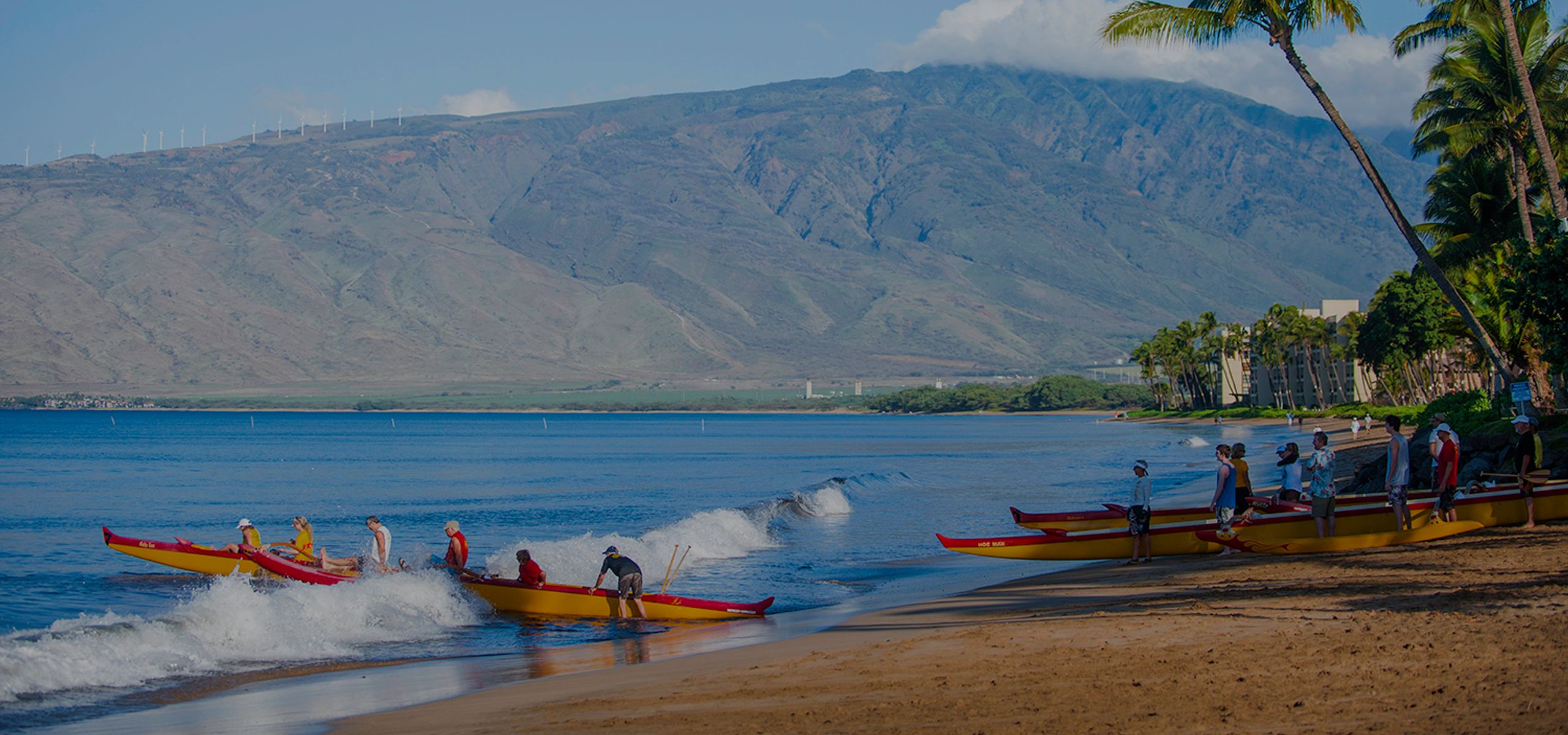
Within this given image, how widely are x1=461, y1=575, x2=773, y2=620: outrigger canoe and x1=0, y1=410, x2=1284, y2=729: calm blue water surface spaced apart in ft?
0.91

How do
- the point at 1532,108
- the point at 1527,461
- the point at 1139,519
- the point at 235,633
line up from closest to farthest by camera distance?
the point at 235,633 → the point at 1527,461 → the point at 1139,519 → the point at 1532,108

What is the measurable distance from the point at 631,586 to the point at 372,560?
190 inches

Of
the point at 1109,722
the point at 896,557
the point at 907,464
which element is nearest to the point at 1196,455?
the point at 907,464

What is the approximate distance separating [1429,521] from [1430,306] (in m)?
56.6

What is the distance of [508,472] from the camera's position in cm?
6322

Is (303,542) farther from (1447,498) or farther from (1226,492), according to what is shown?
(1447,498)

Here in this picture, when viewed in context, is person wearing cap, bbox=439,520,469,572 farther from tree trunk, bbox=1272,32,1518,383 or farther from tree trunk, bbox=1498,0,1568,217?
tree trunk, bbox=1498,0,1568,217

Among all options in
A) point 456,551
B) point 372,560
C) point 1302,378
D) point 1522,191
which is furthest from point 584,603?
point 1302,378

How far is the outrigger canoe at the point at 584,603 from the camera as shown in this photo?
17692 millimetres

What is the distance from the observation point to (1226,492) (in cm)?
1812

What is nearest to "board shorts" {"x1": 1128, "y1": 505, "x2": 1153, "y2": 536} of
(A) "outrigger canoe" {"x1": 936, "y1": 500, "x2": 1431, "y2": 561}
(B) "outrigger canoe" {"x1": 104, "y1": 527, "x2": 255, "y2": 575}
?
(A) "outrigger canoe" {"x1": 936, "y1": 500, "x2": 1431, "y2": 561}

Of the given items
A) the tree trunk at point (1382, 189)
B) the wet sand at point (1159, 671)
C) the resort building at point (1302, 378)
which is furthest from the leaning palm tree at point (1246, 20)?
the resort building at point (1302, 378)

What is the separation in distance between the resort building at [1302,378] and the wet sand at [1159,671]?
303 ft

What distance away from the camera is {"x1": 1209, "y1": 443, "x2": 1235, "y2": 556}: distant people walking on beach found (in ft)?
59.1
